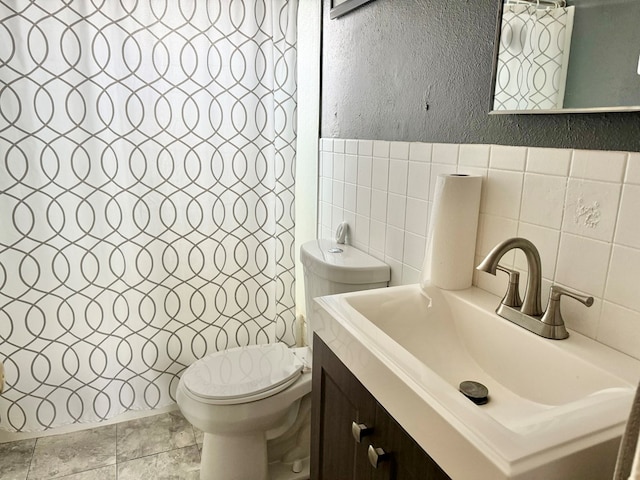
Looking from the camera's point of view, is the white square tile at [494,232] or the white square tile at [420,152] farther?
the white square tile at [420,152]

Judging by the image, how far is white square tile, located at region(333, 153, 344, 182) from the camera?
5.66 feet

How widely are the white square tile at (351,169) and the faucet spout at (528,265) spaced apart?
827 mm

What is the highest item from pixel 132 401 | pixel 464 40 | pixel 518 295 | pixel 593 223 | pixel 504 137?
pixel 464 40

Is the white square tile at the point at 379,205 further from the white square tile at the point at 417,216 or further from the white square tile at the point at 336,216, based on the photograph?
the white square tile at the point at 336,216

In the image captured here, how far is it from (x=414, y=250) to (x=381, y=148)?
1.19 ft

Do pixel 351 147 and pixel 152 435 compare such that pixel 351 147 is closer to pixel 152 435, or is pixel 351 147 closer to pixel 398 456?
pixel 398 456

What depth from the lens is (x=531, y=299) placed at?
0.89 metres

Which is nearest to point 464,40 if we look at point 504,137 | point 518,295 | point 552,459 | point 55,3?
point 504,137

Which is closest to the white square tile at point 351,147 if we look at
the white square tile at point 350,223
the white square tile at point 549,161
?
the white square tile at point 350,223

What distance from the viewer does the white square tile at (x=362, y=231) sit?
1578 mm

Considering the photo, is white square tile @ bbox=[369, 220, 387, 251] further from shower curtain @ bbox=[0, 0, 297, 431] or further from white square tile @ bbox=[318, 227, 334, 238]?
shower curtain @ bbox=[0, 0, 297, 431]

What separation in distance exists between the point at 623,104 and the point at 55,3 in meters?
1.69

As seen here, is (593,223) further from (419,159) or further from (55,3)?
(55,3)

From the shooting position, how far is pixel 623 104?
0.77 m
